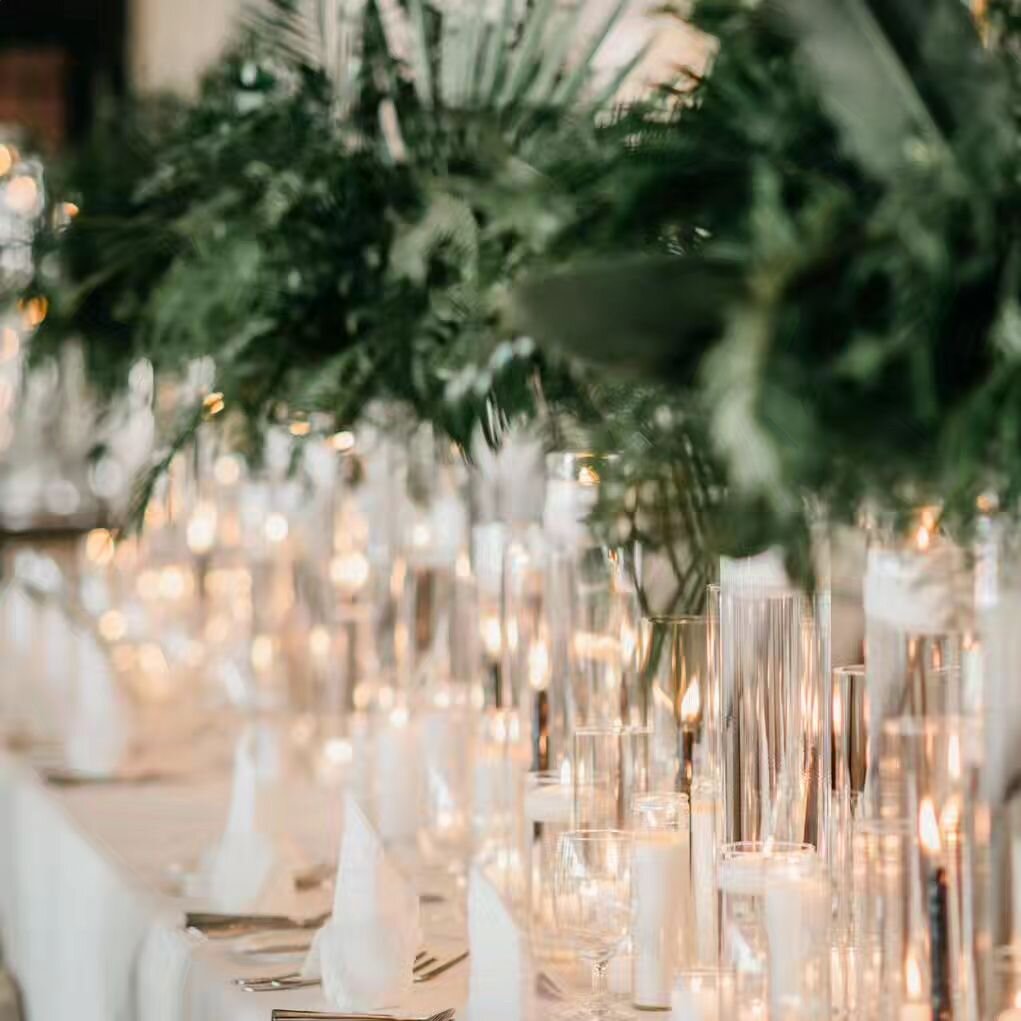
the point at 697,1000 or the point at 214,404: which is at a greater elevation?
the point at 214,404

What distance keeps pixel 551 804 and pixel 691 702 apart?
0.19 m

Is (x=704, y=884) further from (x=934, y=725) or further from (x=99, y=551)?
(x=99, y=551)

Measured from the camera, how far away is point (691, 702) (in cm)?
161

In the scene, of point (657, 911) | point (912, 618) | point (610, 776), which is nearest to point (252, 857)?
point (610, 776)

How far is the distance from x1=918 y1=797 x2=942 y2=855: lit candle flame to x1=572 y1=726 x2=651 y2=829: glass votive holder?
0.44 m

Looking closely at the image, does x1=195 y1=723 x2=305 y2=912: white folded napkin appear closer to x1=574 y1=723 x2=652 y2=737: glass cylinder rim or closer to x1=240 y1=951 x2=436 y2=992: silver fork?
x1=240 y1=951 x2=436 y2=992: silver fork

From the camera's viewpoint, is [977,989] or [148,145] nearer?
[977,989]

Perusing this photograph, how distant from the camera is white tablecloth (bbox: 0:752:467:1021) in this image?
A: 1.78 metres

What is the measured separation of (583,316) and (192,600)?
2.80 m

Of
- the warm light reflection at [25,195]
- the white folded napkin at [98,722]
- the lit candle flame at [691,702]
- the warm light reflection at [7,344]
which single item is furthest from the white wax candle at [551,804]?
the warm light reflection at [7,344]

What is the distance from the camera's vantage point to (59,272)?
2996 millimetres

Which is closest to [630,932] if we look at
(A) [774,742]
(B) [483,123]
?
(A) [774,742]

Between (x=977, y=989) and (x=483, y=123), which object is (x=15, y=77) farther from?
(x=977, y=989)

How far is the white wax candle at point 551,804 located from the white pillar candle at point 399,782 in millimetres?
515
